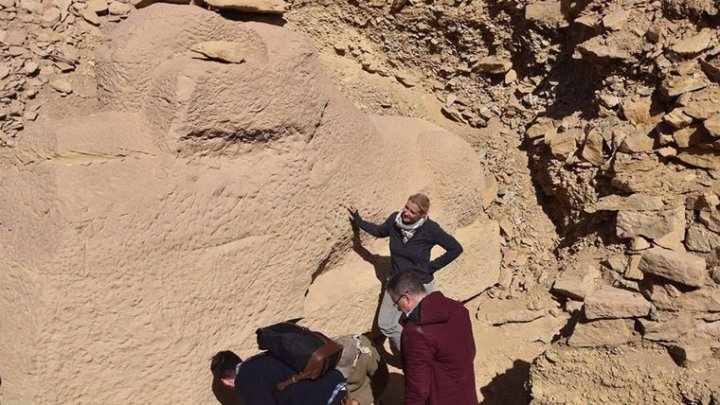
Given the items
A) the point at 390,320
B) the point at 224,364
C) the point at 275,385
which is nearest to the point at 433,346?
the point at 275,385

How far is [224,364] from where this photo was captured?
11.3 feet

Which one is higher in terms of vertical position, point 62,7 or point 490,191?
point 62,7

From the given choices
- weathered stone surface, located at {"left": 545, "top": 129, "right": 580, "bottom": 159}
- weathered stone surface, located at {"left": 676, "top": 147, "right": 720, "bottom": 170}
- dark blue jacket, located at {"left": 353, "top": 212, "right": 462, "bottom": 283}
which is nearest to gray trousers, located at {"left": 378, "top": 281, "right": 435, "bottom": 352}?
dark blue jacket, located at {"left": 353, "top": 212, "right": 462, "bottom": 283}

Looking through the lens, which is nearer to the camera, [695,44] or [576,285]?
[695,44]

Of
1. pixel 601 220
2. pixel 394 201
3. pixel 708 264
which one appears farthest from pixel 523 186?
pixel 708 264

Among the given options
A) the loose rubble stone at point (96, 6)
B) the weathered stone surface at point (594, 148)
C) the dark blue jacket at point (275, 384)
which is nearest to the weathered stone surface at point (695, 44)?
the weathered stone surface at point (594, 148)

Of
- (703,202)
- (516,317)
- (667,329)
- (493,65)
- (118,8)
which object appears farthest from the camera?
(493,65)

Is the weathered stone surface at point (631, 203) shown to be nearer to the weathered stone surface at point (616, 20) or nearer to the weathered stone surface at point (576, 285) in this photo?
the weathered stone surface at point (576, 285)

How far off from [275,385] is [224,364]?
1.39 feet

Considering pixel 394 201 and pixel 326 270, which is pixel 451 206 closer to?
pixel 394 201

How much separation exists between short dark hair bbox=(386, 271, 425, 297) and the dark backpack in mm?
465

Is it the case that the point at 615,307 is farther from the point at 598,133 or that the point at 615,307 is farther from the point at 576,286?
the point at 598,133

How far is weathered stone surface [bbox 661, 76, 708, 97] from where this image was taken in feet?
15.2

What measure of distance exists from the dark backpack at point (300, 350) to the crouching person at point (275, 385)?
1.1 inches
